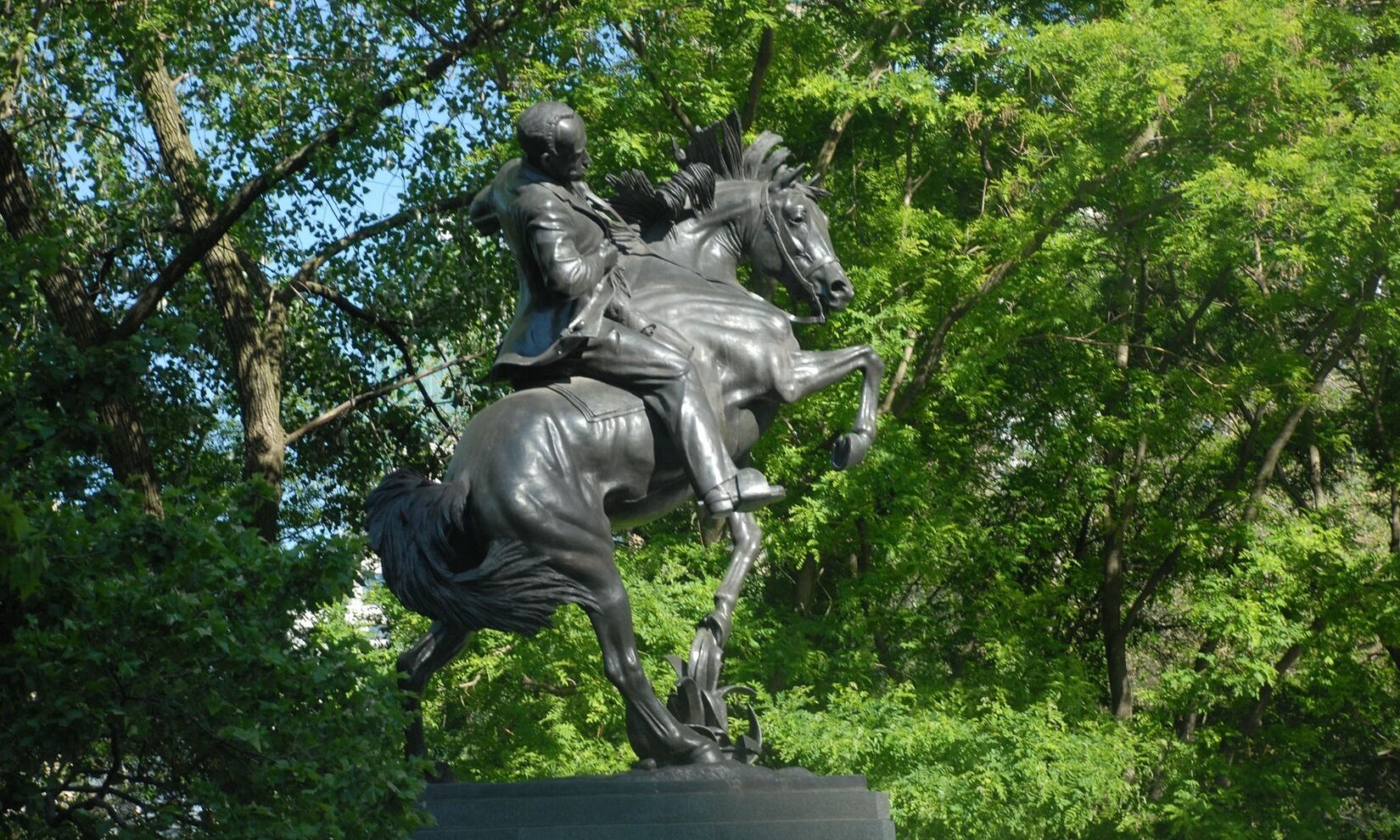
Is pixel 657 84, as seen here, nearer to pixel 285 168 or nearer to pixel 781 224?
pixel 285 168

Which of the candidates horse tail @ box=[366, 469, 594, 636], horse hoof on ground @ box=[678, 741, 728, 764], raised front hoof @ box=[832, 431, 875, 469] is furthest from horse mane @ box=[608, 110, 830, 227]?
horse hoof on ground @ box=[678, 741, 728, 764]

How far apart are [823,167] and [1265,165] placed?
3.64 m

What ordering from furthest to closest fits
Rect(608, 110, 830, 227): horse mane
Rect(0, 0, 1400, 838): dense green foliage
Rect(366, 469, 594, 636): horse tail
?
1. Rect(0, 0, 1400, 838): dense green foliage
2. Rect(608, 110, 830, 227): horse mane
3. Rect(366, 469, 594, 636): horse tail

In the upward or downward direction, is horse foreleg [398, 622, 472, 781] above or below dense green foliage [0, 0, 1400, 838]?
below

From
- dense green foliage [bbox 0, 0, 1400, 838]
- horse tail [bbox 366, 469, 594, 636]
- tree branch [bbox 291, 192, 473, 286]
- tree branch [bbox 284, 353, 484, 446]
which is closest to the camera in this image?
horse tail [bbox 366, 469, 594, 636]

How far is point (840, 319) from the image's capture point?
15023mm

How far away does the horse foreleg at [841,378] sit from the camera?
702cm

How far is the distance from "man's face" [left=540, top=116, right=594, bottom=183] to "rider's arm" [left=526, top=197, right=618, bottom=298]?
221mm

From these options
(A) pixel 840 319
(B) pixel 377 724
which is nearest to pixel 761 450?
(A) pixel 840 319

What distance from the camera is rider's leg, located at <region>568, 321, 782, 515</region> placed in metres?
6.58

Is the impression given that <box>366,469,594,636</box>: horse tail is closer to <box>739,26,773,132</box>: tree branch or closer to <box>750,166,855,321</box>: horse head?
<box>750,166,855,321</box>: horse head

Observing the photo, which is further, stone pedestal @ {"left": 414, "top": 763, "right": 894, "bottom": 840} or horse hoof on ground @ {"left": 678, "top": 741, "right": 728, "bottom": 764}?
horse hoof on ground @ {"left": 678, "top": 741, "right": 728, "bottom": 764}

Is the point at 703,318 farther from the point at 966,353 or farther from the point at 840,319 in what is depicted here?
the point at 966,353

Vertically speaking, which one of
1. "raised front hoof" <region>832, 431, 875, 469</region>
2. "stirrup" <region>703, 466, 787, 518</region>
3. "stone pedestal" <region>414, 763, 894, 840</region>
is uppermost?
"raised front hoof" <region>832, 431, 875, 469</region>
